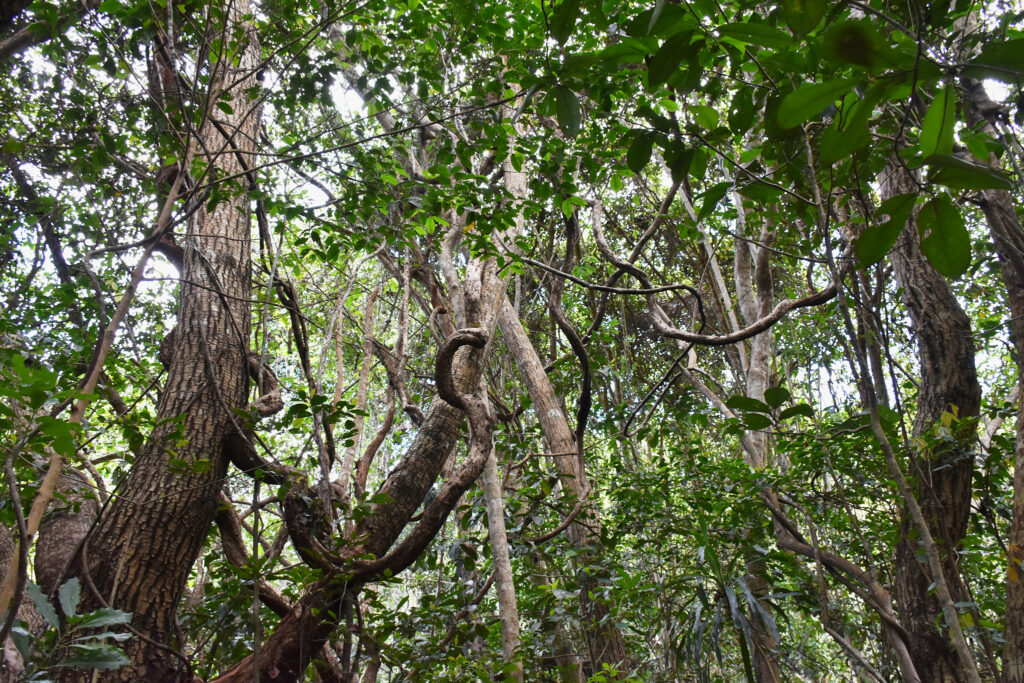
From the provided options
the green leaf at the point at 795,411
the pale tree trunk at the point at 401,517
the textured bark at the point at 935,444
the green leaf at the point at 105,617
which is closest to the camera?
the green leaf at the point at 795,411

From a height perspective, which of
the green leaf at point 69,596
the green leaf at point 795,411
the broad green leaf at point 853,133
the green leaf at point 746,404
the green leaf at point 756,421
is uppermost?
the broad green leaf at point 853,133

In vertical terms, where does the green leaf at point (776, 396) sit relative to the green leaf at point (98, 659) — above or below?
above

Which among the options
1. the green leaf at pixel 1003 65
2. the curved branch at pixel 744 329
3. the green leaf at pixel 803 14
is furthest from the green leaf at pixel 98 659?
the curved branch at pixel 744 329

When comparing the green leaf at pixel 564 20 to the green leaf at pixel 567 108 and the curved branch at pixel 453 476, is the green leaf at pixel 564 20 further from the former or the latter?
the curved branch at pixel 453 476

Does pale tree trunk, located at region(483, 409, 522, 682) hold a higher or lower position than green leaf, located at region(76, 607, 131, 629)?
higher

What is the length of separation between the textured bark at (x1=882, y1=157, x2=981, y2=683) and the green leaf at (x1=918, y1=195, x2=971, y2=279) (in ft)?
7.35

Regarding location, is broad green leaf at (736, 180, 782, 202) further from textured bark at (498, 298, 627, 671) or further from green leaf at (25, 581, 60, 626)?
textured bark at (498, 298, 627, 671)

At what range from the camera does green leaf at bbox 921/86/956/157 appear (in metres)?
0.64

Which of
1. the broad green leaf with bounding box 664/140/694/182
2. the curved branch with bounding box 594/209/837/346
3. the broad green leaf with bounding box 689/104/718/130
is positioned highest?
the curved branch with bounding box 594/209/837/346

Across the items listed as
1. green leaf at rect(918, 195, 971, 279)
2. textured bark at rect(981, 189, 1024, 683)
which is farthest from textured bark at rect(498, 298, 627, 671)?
green leaf at rect(918, 195, 971, 279)

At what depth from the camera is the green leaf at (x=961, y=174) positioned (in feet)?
1.98

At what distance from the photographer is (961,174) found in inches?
24.7

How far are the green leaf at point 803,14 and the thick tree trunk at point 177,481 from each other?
1.69 meters

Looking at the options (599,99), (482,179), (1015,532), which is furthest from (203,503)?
(1015,532)
